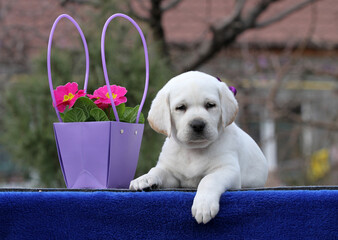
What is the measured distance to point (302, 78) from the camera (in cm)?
647

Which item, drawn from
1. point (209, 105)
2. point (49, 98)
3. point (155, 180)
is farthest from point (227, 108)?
point (49, 98)

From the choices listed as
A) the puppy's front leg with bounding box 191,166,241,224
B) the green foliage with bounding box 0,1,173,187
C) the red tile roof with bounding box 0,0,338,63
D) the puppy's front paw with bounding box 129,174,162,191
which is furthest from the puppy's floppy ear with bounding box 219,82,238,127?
the red tile roof with bounding box 0,0,338,63

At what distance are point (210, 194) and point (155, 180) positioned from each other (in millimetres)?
318

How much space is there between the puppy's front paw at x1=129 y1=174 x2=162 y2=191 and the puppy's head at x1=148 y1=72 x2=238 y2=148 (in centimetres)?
20

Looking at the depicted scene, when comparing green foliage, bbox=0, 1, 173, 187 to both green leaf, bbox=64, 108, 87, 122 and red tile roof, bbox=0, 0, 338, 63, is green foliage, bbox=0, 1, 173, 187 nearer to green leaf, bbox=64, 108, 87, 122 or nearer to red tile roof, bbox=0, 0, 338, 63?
red tile roof, bbox=0, 0, 338, 63

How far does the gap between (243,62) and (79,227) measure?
552cm

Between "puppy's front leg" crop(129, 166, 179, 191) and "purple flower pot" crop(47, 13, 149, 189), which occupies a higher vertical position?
"purple flower pot" crop(47, 13, 149, 189)

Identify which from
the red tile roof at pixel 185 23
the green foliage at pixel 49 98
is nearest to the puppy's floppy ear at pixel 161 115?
the green foliage at pixel 49 98

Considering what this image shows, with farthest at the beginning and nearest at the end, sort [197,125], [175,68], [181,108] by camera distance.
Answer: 1. [175,68]
2. [181,108]
3. [197,125]

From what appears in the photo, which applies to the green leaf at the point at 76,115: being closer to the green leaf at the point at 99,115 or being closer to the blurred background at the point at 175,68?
the green leaf at the point at 99,115

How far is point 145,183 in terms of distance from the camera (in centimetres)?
178

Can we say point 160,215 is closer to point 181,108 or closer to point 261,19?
point 181,108

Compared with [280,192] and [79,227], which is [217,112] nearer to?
[280,192]

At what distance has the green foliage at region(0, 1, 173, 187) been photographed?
14.5 ft
